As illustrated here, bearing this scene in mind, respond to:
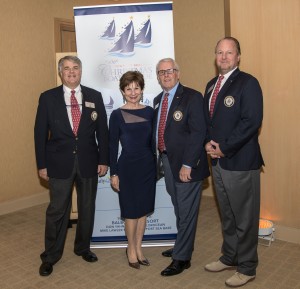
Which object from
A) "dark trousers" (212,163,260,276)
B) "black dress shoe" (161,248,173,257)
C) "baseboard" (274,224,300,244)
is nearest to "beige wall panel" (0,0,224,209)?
"baseboard" (274,224,300,244)

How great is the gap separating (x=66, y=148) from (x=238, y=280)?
1.64m

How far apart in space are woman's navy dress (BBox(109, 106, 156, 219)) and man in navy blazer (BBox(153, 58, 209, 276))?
0.10 meters

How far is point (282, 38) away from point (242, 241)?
186 cm

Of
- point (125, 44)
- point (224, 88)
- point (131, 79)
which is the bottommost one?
point (224, 88)

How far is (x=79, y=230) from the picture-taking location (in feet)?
10.00

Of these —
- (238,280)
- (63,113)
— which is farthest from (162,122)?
(238,280)

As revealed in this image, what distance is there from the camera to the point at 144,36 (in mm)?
3127

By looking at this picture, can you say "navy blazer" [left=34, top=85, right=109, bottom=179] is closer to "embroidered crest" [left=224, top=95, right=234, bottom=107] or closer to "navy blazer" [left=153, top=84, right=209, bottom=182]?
"navy blazer" [left=153, top=84, right=209, bottom=182]

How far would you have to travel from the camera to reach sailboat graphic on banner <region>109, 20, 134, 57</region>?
3.12 metres

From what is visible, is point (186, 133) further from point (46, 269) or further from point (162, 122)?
point (46, 269)

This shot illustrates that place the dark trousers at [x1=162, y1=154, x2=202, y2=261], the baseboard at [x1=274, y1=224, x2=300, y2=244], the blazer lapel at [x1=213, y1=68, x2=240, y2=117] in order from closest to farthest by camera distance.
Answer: the blazer lapel at [x1=213, y1=68, x2=240, y2=117]
the dark trousers at [x1=162, y1=154, x2=202, y2=261]
the baseboard at [x1=274, y1=224, x2=300, y2=244]

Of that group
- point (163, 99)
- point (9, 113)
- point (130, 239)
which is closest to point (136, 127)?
point (163, 99)

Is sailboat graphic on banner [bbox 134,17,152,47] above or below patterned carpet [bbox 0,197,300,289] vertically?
above

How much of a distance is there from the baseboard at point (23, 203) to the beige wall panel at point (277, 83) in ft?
9.90
